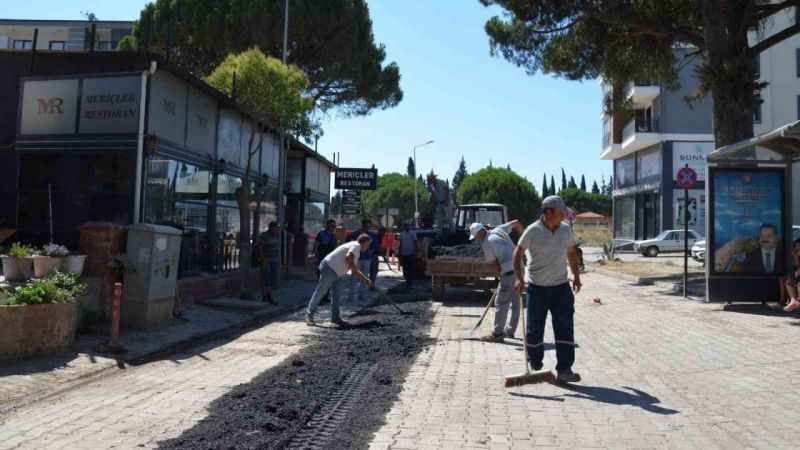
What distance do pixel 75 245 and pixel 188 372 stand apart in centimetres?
591

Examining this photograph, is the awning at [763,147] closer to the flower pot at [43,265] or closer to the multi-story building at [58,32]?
the flower pot at [43,265]

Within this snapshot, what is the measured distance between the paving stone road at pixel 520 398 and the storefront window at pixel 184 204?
12.1 ft

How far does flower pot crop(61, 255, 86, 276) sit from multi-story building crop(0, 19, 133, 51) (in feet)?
102

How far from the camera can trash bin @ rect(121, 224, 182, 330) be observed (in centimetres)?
891

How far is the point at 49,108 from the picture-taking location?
38.0 feet

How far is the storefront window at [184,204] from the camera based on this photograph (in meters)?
11.5

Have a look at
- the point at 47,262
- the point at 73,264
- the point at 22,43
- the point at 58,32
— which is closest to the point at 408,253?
the point at 73,264

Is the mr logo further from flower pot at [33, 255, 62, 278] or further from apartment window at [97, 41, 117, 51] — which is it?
apartment window at [97, 41, 117, 51]

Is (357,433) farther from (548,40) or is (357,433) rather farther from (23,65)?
(548,40)

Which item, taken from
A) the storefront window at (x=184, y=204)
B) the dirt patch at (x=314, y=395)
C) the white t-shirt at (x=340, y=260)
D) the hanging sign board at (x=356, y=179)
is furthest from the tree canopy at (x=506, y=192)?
the dirt patch at (x=314, y=395)

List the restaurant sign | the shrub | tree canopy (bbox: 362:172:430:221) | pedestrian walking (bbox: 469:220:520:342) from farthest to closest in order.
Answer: tree canopy (bbox: 362:172:430:221) < the restaurant sign < pedestrian walking (bbox: 469:220:520:342) < the shrub

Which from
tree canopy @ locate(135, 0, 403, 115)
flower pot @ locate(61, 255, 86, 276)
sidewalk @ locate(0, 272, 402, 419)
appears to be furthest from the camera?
tree canopy @ locate(135, 0, 403, 115)

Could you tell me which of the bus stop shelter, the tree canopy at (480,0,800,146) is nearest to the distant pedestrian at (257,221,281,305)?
the bus stop shelter

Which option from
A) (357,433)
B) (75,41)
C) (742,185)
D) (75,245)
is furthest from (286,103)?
(75,41)
